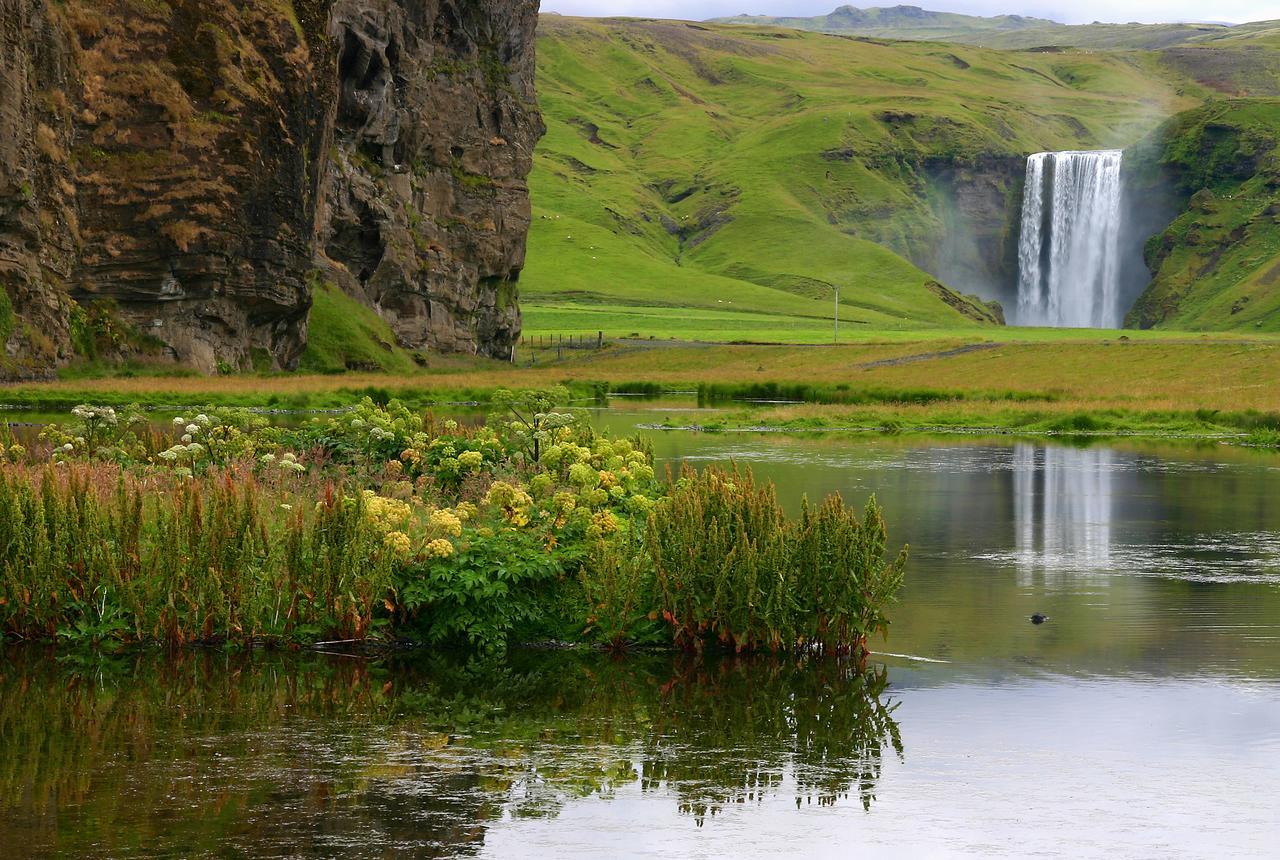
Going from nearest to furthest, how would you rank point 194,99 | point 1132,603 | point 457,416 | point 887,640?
point 887,640
point 1132,603
point 457,416
point 194,99

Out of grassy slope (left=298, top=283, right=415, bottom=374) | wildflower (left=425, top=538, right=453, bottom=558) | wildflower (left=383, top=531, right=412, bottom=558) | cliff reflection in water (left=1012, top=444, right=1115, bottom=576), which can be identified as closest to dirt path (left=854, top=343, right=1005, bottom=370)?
grassy slope (left=298, top=283, right=415, bottom=374)

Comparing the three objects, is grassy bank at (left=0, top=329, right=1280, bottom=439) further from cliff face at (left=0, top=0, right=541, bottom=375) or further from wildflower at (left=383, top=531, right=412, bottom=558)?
wildflower at (left=383, top=531, right=412, bottom=558)

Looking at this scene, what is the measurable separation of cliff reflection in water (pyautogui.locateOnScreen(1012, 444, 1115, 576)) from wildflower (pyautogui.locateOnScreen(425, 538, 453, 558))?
1156cm

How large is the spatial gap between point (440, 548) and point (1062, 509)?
2109 cm

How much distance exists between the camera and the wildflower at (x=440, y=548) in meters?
18.9

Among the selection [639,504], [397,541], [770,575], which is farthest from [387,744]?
[639,504]

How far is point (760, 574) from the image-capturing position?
18.8 metres

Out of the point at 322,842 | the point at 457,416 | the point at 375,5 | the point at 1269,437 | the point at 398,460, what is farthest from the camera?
the point at 375,5

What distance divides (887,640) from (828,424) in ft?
158

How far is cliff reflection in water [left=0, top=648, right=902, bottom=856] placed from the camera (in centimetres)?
1235

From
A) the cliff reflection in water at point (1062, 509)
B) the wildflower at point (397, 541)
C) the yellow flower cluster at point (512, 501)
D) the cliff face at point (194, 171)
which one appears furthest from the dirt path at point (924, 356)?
the wildflower at point (397, 541)

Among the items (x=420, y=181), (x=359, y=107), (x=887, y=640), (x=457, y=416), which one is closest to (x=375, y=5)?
(x=359, y=107)

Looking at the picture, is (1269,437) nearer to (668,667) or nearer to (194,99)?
(668,667)

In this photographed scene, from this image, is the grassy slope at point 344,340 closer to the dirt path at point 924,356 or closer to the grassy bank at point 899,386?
the grassy bank at point 899,386
